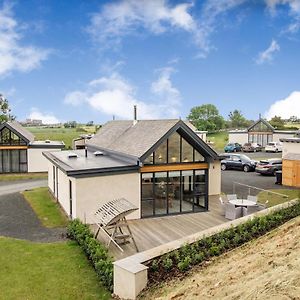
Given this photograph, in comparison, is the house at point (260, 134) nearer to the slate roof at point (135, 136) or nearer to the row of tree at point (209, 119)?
the row of tree at point (209, 119)

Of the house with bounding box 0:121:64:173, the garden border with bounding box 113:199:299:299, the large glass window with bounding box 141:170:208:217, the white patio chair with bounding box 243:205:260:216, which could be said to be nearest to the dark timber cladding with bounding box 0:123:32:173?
the house with bounding box 0:121:64:173

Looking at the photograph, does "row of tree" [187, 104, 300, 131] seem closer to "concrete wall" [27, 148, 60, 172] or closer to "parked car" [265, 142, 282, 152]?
"parked car" [265, 142, 282, 152]

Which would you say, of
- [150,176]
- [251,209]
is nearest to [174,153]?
[150,176]

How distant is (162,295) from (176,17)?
19.6m

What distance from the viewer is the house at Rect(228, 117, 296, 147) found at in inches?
2083

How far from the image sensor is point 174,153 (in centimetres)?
1669

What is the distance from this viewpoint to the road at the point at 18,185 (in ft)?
79.3

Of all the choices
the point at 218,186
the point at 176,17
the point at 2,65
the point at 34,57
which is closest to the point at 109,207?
the point at 218,186

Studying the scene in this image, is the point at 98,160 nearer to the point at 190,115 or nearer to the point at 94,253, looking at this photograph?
the point at 94,253

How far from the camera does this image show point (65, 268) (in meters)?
10.9

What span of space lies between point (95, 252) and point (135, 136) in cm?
895

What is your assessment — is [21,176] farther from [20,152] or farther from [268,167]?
[268,167]

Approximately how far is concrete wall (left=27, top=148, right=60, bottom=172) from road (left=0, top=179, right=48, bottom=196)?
4.00m

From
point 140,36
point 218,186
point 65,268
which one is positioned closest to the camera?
point 65,268
